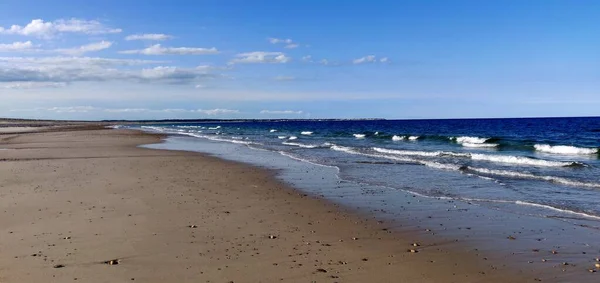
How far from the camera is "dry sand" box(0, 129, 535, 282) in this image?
6285 mm

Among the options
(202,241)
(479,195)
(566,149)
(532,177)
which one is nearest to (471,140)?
(566,149)

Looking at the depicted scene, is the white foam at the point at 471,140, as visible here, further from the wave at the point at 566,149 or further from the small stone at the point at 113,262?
the small stone at the point at 113,262

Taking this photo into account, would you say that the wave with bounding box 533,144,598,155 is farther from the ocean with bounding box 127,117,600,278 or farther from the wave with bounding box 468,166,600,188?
the wave with bounding box 468,166,600,188

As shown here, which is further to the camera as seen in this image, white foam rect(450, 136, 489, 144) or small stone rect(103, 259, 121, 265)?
white foam rect(450, 136, 489, 144)

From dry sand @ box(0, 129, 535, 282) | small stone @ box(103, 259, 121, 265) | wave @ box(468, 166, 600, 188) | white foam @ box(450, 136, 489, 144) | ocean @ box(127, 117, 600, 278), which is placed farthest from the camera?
white foam @ box(450, 136, 489, 144)

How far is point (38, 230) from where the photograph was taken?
8.41 metres

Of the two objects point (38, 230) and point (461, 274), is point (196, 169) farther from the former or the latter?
point (461, 274)

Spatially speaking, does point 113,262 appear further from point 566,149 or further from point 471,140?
point 471,140

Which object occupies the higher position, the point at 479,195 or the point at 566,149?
the point at 566,149

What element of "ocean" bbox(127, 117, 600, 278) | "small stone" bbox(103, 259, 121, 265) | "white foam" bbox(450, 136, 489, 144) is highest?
"white foam" bbox(450, 136, 489, 144)

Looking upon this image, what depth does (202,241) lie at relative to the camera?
784 centimetres

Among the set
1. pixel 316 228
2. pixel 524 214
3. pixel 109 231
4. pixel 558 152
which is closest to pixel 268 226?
pixel 316 228

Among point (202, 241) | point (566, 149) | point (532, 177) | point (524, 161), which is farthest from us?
point (566, 149)

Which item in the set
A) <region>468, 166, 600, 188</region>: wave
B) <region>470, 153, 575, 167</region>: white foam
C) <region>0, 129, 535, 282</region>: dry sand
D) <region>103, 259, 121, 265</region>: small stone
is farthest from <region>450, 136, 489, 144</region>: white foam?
<region>103, 259, 121, 265</region>: small stone
